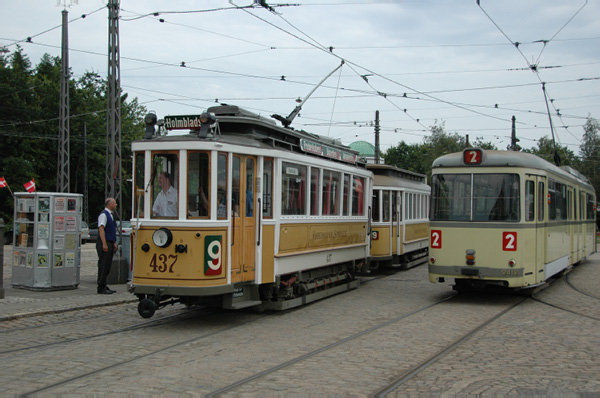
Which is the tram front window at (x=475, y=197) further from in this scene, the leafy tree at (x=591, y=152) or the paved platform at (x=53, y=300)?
the leafy tree at (x=591, y=152)

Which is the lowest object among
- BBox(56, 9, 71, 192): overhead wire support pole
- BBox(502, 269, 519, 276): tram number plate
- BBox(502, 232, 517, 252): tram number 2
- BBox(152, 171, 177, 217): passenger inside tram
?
BBox(502, 269, 519, 276): tram number plate

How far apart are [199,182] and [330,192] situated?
432cm

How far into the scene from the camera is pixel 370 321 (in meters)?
10.6

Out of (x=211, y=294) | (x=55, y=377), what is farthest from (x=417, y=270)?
(x=55, y=377)

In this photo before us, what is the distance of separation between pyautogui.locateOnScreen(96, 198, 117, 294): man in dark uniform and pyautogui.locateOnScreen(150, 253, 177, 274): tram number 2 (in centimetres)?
384

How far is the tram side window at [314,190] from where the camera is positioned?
482 inches

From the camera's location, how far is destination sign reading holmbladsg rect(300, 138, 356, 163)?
1213 centimetres

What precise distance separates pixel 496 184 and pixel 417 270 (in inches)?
336

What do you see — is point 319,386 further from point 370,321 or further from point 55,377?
point 370,321

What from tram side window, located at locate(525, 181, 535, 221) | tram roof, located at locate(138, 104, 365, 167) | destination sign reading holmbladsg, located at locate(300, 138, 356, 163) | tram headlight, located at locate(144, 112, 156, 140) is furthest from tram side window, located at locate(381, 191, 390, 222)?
tram headlight, located at locate(144, 112, 156, 140)

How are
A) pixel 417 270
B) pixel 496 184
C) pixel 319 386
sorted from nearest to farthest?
pixel 319 386
pixel 496 184
pixel 417 270

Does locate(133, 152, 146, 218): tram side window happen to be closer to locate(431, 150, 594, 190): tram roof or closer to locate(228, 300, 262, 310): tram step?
locate(228, 300, 262, 310): tram step

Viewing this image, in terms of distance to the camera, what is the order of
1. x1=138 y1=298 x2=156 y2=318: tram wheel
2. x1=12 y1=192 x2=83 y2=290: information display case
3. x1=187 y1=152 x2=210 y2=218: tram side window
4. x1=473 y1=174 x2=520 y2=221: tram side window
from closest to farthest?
x1=138 y1=298 x2=156 y2=318: tram wheel, x1=187 y1=152 x2=210 y2=218: tram side window, x1=473 y1=174 x2=520 y2=221: tram side window, x1=12 y1=192 x2=83 y2=290: information display case

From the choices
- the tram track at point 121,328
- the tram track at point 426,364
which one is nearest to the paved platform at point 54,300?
the tram track at point 121,328
